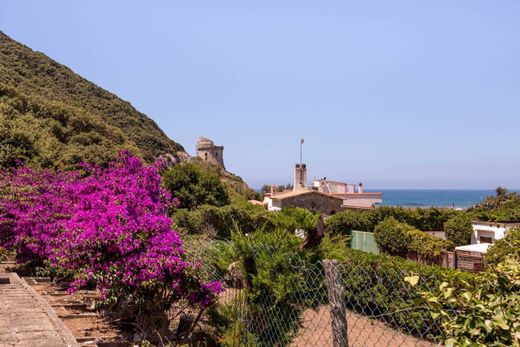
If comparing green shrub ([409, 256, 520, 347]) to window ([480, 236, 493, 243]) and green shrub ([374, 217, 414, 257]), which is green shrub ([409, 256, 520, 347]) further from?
window ([480, 236, 493, 243])

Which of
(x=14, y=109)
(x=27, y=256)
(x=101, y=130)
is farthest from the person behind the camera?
(x=101, y=130)

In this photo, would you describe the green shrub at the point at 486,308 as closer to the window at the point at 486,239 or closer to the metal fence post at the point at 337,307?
the metal fence post at the point at 337,307

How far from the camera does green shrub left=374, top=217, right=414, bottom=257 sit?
24.9 m

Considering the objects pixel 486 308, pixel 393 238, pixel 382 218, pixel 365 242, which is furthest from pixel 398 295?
pixel 382 218

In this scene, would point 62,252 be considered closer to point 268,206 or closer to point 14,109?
point 14,109

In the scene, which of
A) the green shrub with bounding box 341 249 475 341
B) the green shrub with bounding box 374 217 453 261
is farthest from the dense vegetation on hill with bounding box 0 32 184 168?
the green shrub with bounding box 341 249 475 341

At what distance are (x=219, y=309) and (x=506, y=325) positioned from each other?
4.66m

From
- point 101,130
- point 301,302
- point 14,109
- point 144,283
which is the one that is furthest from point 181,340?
point 101,130

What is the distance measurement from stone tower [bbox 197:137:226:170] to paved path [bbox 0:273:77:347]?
2932 inches

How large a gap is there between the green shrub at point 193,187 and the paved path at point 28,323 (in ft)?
74.9

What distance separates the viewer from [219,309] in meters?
5.97

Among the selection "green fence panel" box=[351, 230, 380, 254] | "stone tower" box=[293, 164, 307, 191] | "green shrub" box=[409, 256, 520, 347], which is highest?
"stone tower" box=[293, 164, 307, 191]

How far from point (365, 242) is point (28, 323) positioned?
24207mm

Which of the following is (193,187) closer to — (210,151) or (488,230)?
(488,230)
